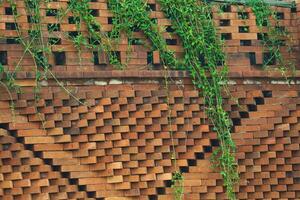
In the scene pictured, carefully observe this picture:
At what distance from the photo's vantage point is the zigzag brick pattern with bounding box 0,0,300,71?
8.17m

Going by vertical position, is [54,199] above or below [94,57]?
below

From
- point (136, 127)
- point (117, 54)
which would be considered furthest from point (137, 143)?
point (117, 54)

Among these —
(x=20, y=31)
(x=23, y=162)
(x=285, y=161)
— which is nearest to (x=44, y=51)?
(x=20, y=31)

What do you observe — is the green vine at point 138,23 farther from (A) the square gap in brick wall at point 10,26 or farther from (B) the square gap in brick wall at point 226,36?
(A) the square gap in brick wall at point 10,26

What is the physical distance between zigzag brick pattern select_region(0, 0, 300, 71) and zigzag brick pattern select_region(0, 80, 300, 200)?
0.21 meters

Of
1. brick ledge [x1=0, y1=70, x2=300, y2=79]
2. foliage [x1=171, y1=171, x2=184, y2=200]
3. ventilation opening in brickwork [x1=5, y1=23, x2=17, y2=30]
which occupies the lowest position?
foliage [x1=171, y1=171, x2=184, y2=200]

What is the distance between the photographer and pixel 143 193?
27.8ft

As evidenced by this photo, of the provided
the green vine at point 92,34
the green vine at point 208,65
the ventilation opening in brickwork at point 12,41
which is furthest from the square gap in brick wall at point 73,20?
the green vine at point 208,65

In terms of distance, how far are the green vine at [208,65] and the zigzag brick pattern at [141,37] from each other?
0.09 metres

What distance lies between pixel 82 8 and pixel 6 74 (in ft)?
2.92

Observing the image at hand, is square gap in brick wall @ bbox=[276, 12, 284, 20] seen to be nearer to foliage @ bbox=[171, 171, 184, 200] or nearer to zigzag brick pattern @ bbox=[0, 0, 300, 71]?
zigzag brick pattern @ bbox=[0, 0, 300, 71]

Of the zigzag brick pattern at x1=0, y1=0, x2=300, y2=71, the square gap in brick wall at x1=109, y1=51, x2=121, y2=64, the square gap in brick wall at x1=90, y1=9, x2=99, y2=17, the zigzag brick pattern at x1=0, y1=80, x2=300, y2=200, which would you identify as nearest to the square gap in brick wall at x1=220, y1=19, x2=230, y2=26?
the zigzag brick pattern at x1=0, y1=0, x2=300, y2=71

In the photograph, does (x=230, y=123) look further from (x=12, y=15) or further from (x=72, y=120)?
(x=12, y=15)

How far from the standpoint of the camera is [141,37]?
870cm
